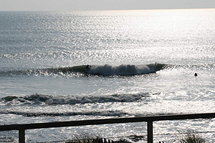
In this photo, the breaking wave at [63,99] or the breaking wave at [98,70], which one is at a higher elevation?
the breaking wave at [98,70]

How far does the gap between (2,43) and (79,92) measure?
52556 millimetres

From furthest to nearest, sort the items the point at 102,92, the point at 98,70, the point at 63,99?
the point at 98,70, the point at 102,92, the point at 63,99

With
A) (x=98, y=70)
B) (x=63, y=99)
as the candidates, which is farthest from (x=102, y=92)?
(x=98, y=70)

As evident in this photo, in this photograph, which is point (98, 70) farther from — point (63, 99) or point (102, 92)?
point (63, 99)

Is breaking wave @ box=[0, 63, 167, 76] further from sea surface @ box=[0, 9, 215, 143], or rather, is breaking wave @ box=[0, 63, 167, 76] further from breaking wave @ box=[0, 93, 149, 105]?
breaking wave @ box=[0, 93, 149, 105]

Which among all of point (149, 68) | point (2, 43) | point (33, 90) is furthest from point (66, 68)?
point (2, 43)

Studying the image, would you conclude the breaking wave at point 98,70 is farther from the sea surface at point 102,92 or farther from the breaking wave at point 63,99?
Result: the breaking wave at point 63,99

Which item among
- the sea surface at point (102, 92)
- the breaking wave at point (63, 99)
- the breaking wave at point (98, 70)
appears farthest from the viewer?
the breaking wave at point (98, 70)

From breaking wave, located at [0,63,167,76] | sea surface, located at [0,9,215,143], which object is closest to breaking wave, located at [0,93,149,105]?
sea surface, located at [0,9,215,143]

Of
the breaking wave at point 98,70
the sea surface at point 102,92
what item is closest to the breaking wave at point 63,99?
the sea surface at point 102,92

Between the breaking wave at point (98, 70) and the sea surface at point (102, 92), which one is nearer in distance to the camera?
the sea surface at point (102, 92)

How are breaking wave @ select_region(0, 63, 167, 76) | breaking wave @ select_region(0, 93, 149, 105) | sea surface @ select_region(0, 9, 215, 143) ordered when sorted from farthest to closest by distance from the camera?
breaking wave @ select_region(0, 63, 167, 76) → breaking wave @ select_region(0, 93, 149, 105) → sea surface @ select_region(0, 9, 215, 143)

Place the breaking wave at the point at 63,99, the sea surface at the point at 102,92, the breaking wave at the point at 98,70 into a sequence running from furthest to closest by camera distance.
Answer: the breaking wave at the point at 98,70 → the breaking wave at the point at 63,99 → the sea surface at the point at 102,92

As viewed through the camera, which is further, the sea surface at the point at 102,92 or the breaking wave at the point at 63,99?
the breaking wave at the point at 63,99
